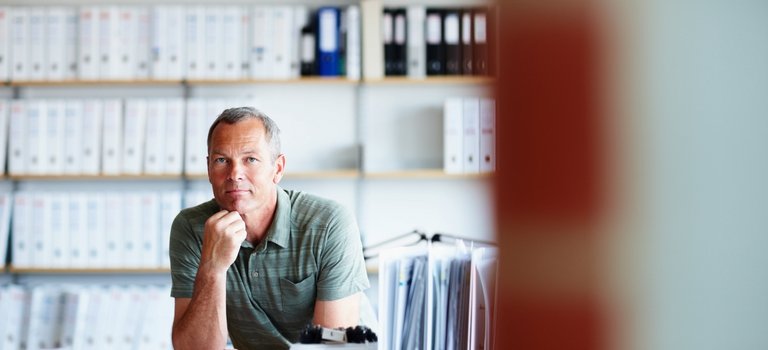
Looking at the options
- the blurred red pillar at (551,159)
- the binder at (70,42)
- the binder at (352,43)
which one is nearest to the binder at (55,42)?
the binder at (70,42)

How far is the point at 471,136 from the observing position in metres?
2.97

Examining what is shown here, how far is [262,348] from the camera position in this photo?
1.62 meters

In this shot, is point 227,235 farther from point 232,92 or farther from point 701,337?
point 232,92

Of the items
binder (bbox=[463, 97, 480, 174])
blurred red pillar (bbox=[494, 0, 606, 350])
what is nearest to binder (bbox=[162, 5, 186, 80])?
binder (bbox=[463, 97, 480, 174])

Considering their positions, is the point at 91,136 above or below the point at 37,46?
below

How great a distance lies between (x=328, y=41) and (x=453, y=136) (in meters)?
0.67

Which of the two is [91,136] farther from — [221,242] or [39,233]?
[221,242]

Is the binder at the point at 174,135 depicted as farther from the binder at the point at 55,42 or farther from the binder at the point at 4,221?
the binder at the point at 4,221

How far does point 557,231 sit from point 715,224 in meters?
0.08

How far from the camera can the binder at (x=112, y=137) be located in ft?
9.75

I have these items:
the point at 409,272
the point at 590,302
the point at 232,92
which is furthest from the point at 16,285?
the point at 590,302

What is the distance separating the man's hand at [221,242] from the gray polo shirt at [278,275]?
155 millimetres

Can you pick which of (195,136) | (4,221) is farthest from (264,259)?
(4,221)

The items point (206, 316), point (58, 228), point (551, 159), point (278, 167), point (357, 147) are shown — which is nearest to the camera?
point (551, 159)
